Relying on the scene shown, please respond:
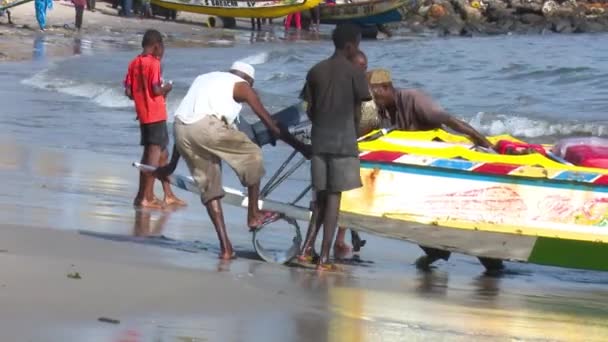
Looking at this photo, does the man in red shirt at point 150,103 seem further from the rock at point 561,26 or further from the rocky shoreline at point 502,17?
the rock at point 561,26

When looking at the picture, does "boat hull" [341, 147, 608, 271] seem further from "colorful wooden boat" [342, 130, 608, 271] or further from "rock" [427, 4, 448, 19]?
"rock" [427, 4, 448, 19]

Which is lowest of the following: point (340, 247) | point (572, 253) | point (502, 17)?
point (502, 17)

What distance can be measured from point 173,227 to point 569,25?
45.2m

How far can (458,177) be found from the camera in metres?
7.74

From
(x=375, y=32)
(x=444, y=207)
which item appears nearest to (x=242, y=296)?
(x=444, y=207)

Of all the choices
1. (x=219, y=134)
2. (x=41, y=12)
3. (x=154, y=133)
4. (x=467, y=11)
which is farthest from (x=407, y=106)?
(x=467, y=11)

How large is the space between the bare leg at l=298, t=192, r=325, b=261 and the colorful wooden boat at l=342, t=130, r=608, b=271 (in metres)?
0.15

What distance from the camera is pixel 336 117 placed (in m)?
7.54

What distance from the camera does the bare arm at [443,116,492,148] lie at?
319 inches

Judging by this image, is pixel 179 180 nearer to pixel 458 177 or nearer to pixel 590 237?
pixel 458 177

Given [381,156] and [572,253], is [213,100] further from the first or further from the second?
[572,253]

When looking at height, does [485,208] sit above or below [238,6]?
above

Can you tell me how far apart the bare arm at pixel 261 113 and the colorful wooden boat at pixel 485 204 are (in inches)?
15.8

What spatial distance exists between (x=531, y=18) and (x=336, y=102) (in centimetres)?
4796
